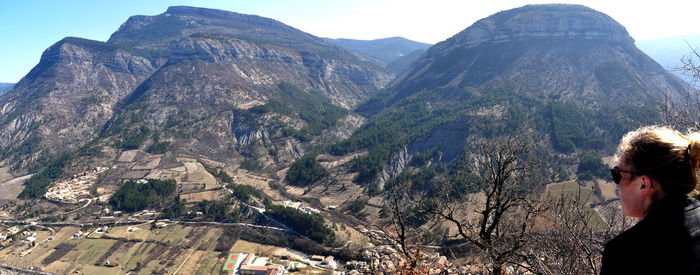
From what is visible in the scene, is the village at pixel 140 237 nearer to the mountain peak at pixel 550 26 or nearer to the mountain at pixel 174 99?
the mountain at pixel 174 99

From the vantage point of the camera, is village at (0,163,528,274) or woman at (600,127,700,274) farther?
village at (0,163,528,274)

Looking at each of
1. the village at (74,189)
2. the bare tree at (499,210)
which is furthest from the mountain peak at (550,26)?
the village at (74,189)

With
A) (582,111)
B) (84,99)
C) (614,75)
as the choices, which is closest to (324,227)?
(582,111)

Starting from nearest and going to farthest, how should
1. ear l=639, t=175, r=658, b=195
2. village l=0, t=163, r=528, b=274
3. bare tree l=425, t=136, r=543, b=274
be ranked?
1. ear l=639, t=175, r=658, b=195
2. bare tree l=425, t=136, r=543, b=274
3. village l=0, t=163, r=528, b=274

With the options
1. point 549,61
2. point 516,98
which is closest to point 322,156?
point 516,98

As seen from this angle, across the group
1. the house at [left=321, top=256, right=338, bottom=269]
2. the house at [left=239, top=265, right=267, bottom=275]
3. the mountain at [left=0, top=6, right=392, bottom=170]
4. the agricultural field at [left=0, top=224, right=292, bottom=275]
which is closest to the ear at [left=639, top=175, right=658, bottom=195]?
the house at [left=321, top=256, right=338, bottom=269]

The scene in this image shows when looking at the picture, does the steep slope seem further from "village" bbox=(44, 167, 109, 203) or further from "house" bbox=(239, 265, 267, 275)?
"house" bbox=(239, 265, 267, 275)

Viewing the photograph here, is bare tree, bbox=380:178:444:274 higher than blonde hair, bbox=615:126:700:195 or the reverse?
the reverse
